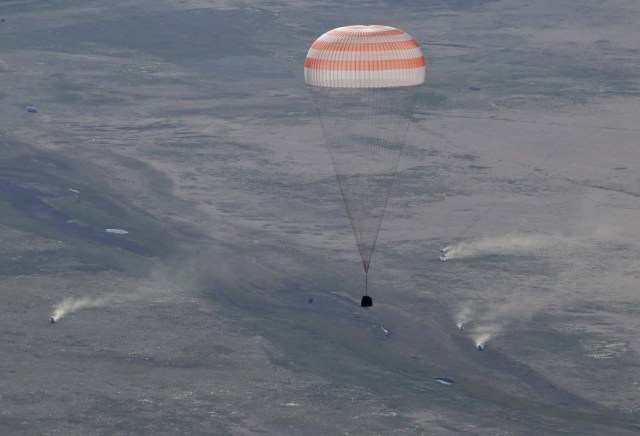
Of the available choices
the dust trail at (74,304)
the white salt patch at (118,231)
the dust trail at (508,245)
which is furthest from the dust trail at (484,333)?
the white salt patch at (118,231)

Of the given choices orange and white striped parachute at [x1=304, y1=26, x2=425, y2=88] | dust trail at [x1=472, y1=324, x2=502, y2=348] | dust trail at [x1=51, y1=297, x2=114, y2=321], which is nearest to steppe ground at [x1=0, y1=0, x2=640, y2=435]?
dust trail at [x1=472, y1=324, x2=502, y2=348]

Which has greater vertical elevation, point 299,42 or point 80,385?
point 80,385

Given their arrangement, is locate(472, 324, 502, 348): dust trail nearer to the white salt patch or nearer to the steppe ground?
the steppe ground

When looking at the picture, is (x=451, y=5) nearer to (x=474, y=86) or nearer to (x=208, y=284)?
(x=474, y=86)

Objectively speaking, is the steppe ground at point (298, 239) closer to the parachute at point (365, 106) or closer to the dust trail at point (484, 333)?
the dust trail at point (484, 333)

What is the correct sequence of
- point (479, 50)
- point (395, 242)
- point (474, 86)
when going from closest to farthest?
point (395, 242) < point (474, 86) < point (479, 50)

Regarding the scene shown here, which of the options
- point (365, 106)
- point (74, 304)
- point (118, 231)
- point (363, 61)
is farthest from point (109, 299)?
point (365, 106)

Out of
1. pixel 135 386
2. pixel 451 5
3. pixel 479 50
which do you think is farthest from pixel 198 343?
pixel 451 5

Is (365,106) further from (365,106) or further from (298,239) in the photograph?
(298,239)
